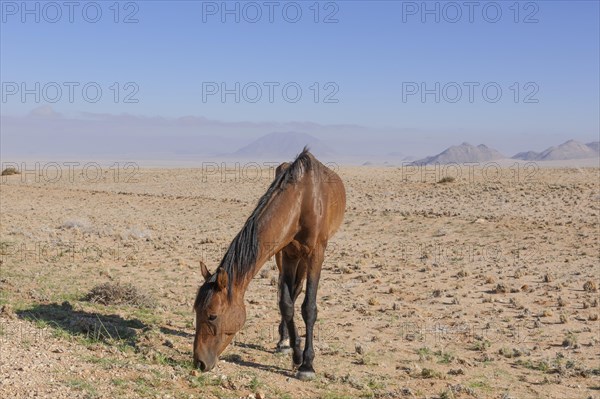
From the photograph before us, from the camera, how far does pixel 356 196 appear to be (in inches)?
1259

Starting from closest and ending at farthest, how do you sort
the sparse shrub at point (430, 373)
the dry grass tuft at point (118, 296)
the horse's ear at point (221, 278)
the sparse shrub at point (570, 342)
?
the horse's ear at point (221, 278), the sparse shrub at point (430, 373), the sparse shrub at point (570, 342), the dry grass tuft at point (118, 296)

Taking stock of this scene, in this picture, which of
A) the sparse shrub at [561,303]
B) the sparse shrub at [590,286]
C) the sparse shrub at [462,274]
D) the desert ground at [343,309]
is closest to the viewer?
the desert ground at [343,309]

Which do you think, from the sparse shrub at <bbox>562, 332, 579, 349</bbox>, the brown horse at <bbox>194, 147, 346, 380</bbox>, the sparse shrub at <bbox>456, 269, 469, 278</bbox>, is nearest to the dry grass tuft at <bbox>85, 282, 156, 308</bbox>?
the brown horse at <bbox>194, 147, 346, 380</bbox>

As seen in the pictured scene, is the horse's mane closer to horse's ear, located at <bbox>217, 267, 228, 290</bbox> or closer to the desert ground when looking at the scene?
horse's ear, located at <bbox>217, 267, 228, 290</bbox>

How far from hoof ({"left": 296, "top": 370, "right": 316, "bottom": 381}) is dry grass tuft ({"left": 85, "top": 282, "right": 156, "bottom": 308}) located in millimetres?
3817

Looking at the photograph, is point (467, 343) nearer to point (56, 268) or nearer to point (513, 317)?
point (513, 317)

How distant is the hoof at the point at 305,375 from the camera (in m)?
6.96

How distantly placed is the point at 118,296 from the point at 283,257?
3.63m

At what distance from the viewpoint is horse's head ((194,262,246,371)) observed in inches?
239

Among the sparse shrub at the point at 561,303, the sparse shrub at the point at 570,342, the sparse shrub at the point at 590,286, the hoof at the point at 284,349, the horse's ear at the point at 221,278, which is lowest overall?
the sparse shrub at the point at 570,342

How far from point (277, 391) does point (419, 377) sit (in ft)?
6.38

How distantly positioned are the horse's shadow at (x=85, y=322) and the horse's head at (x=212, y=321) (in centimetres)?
174

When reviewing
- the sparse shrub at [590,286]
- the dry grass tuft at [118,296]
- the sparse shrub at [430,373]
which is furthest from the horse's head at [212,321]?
the sparse shrub at [590,286]

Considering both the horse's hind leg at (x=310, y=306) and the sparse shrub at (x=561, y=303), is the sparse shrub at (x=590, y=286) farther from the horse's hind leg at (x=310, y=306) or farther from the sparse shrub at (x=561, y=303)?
the horse's hind leg at (x=310, y=306)
